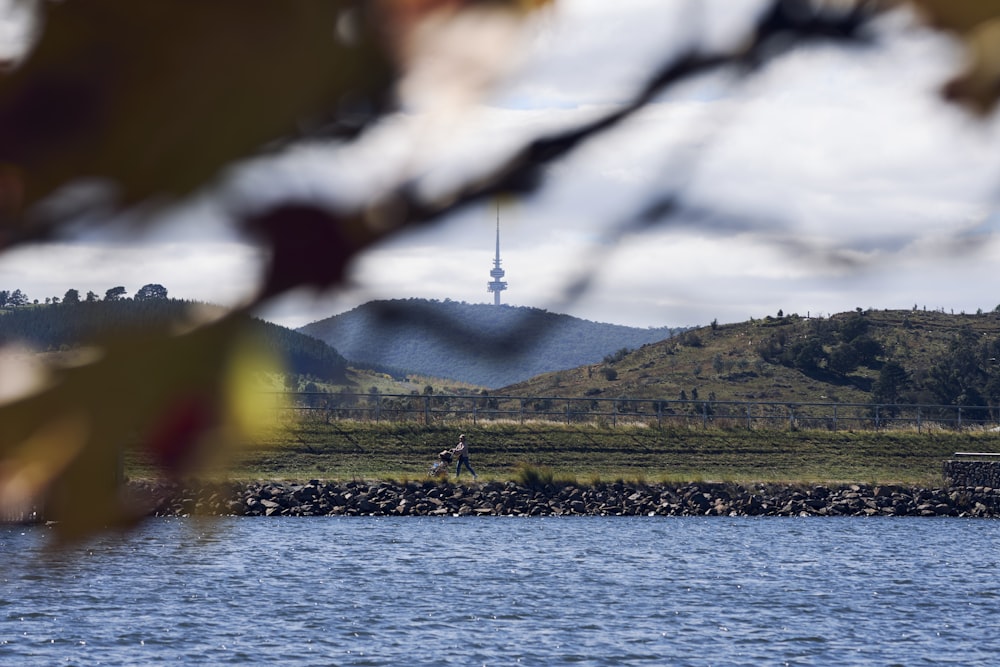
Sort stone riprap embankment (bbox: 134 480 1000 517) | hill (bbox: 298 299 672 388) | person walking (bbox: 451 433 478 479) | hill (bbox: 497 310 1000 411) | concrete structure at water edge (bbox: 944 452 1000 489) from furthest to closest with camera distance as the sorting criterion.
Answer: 1. hill (bbox: 497 310 1000 411)
2. concrete structure at water edge (bbox: 944 452 1000 489)
3. person walking (bbox: 451 433 478 479)
4. stone riprap embankment (bbox: 134 480 1000 517)
5. hill (bbox: 298 299 672 388)

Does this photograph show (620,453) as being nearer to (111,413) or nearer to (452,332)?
(452,332)

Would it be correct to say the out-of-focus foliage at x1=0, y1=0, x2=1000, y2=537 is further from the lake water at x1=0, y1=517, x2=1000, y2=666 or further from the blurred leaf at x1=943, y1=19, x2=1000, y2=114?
the lake water at x1=0, y1=517, x2=1000, y2=666

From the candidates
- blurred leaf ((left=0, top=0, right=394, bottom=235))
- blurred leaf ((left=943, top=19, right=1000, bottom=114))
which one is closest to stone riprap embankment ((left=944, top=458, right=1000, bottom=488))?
blurred leaf ((left=943, top=19, right=1000, bottom=114))

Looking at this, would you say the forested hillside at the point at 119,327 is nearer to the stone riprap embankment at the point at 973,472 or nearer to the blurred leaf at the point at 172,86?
the blurred leaf at the point at 172,86

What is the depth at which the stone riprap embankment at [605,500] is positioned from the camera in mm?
43750

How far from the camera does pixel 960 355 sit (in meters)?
42.7

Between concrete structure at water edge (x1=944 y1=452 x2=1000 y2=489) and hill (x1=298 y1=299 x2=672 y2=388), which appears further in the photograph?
concrete structure at water edge (x1=944 y1=452 x2=1000 y2=489)

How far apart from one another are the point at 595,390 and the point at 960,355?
27890 millimetres

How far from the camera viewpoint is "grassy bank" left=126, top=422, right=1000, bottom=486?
162ft

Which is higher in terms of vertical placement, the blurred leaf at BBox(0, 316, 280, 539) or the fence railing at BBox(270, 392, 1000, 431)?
the fence railing at BBox(270, 392, 1000, 431)

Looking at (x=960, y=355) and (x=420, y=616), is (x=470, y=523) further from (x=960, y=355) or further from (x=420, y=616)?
(x=420, y=616)

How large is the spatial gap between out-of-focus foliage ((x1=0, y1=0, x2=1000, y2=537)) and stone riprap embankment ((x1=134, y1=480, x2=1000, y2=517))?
1591 inches

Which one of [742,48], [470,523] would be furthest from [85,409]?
[470,523]

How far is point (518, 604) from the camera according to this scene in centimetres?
2316
